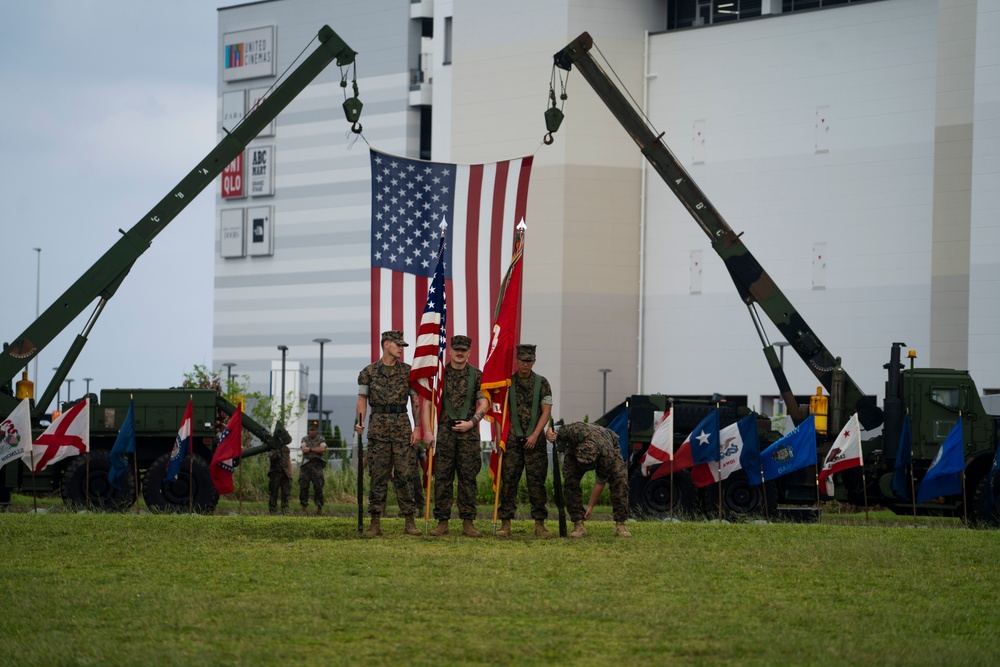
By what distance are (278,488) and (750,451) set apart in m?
8.66

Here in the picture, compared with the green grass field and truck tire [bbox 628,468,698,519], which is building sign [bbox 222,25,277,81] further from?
the green grass field

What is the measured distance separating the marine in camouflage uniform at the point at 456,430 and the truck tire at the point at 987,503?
A: 10049mm

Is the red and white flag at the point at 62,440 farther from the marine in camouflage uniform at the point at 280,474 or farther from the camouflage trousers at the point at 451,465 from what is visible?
the camouflage trousers at the point at 451,465

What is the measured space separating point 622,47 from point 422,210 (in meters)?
36.4

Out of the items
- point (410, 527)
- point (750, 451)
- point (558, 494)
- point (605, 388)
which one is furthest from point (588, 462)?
point (605, 388)

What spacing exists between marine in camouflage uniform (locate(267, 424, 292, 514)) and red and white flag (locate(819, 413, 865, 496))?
9.45 meters

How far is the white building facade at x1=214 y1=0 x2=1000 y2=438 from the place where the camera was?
48031mm

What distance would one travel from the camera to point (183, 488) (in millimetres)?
23125

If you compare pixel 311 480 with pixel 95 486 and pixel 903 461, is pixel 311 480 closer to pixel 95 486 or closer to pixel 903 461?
pixel 95 486

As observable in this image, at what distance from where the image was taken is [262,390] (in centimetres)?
6944

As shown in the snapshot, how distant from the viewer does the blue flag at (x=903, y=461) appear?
72.6ft

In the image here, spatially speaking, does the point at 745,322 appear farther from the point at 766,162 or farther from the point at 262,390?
the point at 262,390

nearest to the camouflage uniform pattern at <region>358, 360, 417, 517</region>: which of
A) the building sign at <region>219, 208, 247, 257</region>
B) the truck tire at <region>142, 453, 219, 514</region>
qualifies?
the truck tire at <region>142, 453, 219, 514</region>

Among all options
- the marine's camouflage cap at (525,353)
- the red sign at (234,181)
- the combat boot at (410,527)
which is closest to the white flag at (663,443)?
the marine's camouflage cap at (525,353)
